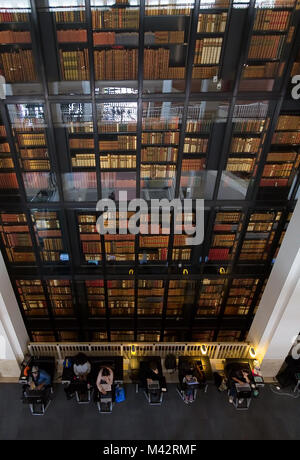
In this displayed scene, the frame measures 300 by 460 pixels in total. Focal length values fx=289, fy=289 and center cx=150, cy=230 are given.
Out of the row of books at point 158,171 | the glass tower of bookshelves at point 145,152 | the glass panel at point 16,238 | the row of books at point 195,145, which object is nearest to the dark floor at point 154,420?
the glass tower of bookshelves at point 145,152

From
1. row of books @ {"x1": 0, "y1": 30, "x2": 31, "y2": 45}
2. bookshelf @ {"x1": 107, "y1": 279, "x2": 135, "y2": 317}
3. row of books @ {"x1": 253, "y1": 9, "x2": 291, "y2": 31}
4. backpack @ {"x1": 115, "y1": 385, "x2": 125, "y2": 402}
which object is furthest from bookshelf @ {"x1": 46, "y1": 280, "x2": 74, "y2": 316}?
row of books @ {"x1": 253, "y1": 9, "x2": 291, "y2": 31}

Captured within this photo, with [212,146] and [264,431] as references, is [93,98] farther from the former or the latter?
[264,431]

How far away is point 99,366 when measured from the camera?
4.66 meters

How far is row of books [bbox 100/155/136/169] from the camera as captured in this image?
3.72 m

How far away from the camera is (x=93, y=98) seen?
10.8 feet

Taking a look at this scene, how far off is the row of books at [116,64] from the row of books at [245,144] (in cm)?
145

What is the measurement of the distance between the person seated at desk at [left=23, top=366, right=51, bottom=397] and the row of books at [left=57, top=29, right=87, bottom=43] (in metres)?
4.45

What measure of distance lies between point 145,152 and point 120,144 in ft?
1.08

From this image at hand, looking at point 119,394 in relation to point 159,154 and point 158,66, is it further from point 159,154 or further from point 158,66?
point 158,66

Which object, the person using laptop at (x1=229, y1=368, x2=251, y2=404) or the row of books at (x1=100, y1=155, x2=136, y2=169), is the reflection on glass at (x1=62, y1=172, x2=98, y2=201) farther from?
the person using laptop at (x1=229, y1=368, x2=251, y2=404)

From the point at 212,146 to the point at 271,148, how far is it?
764 mm

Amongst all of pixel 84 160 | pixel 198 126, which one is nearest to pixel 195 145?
pixel 198 126

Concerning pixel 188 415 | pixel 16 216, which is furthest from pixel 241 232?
pixel 16 216

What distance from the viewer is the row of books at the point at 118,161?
3720mm
